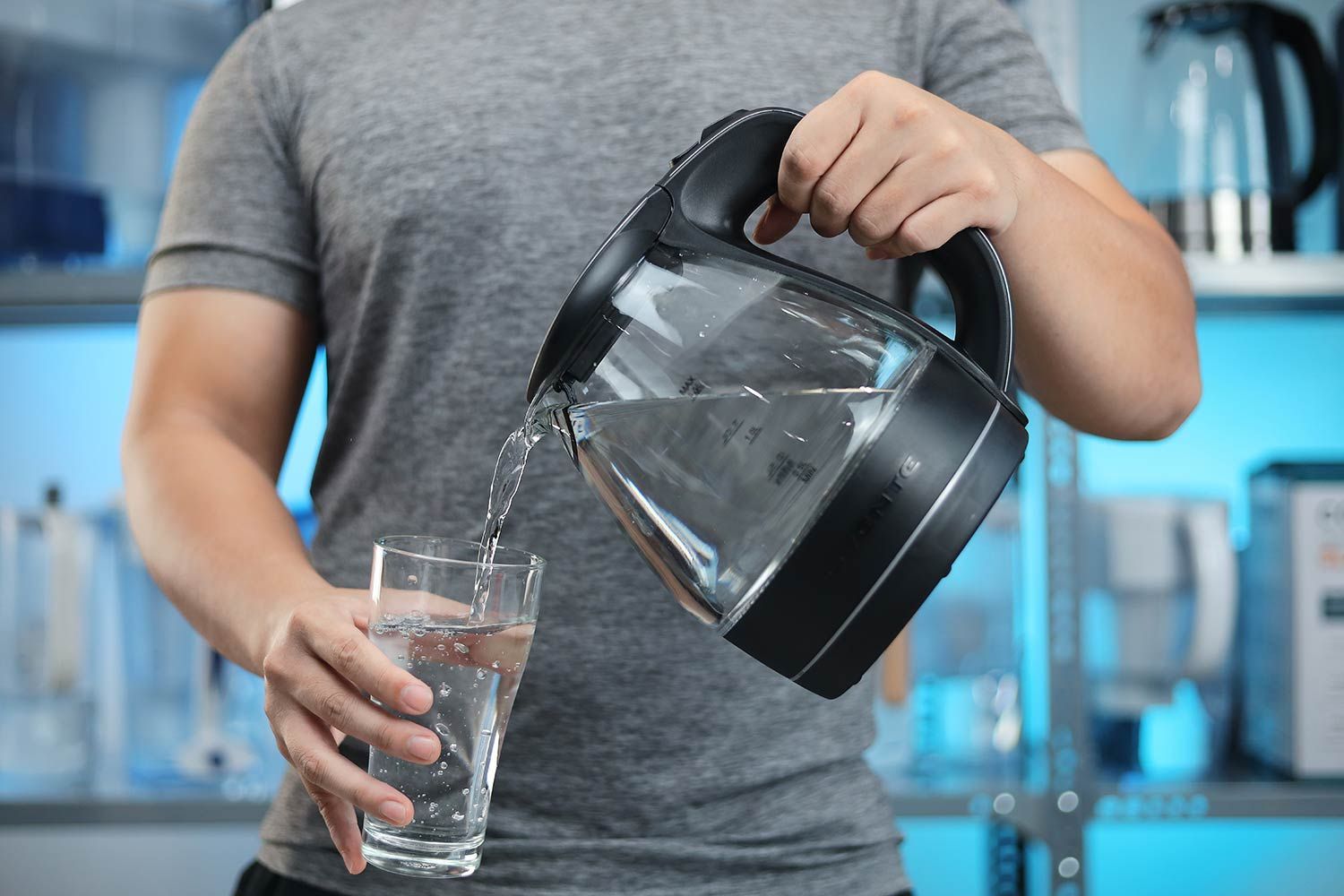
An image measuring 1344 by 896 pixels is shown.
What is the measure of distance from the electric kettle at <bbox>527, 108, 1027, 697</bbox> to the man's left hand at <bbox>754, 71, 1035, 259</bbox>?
0.02 meters

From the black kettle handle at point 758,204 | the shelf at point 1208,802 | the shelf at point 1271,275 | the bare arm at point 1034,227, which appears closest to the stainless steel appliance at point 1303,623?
the shelf at point 1208,802

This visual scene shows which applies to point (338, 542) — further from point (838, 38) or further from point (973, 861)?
point (973, 861)

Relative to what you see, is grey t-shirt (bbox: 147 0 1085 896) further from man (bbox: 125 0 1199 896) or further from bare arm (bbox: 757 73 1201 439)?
bare arm (bbox: 757 73 1201 439)

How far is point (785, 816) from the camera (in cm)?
67

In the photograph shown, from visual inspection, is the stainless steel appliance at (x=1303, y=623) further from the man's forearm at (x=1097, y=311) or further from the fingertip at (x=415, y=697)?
the fingertip at (x=415, y=697)

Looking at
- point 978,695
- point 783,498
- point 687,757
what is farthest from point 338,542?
point 978,695

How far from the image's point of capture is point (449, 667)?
52 centimetres

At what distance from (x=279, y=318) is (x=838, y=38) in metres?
0.40

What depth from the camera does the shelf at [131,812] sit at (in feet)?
3.93

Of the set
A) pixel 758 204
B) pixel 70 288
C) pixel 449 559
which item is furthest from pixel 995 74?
pixel 70 288

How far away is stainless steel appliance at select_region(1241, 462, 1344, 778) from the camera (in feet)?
4.01

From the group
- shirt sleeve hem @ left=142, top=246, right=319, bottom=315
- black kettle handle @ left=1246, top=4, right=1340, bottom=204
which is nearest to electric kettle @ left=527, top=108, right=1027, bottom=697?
shirt sleeve hem @ left=142, top=246, right=319, bottom=315

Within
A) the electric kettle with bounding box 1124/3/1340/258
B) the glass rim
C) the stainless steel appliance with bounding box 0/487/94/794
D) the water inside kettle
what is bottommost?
the stainless steel appliance with bounding box 0/487/94/794

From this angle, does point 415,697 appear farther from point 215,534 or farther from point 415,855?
point 215,534
